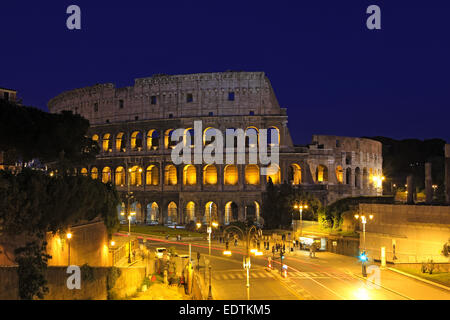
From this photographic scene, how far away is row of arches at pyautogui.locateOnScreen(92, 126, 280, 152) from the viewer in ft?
187

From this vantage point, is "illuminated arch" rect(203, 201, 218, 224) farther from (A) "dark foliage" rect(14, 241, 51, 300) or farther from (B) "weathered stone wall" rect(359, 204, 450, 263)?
(A) "dark foliage" rect(14, 241, 51, 300)

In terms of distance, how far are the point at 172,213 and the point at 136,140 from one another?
473 inches

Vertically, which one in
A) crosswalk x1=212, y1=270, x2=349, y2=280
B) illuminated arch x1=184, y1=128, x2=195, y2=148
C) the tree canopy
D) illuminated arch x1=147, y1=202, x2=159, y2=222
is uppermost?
illuminated arch x1=184, y1=128, x2=195, y2=148

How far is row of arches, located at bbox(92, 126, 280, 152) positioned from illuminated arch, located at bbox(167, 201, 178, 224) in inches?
314

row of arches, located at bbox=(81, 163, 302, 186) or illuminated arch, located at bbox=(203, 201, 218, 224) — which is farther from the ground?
row of arches, located at bbox=(81, 163, 302, 186)

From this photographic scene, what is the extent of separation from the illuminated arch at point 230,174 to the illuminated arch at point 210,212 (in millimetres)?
3639

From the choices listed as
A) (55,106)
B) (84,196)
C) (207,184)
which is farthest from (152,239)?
(55,106)

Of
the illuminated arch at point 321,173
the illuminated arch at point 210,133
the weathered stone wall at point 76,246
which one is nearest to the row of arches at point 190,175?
the illuminated arch at point 210,133

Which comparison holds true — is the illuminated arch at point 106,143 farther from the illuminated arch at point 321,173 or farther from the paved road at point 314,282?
the paved road at point 314,282

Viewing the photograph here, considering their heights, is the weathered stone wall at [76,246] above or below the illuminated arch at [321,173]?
below

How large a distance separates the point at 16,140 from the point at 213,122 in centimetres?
2800

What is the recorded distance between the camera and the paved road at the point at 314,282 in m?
21.9

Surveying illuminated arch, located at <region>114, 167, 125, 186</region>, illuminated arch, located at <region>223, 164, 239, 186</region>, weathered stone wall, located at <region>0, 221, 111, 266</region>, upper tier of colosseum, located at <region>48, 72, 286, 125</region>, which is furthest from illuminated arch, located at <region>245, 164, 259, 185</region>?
weathered stone wall, located at <region>0, 221, 111, 266</region>
